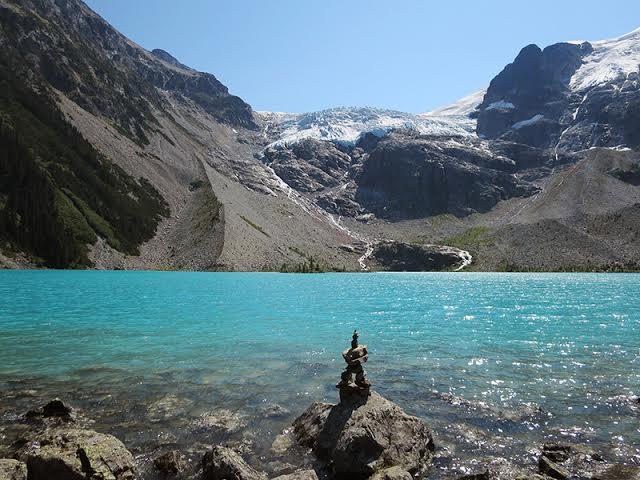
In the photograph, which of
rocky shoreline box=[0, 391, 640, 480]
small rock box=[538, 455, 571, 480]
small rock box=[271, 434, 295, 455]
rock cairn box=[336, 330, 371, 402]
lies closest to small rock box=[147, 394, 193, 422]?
rocky shoreline box=[0, 391, 640, 480]

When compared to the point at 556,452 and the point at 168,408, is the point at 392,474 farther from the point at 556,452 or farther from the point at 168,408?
the point at 168,408

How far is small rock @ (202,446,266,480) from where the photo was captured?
1287cm

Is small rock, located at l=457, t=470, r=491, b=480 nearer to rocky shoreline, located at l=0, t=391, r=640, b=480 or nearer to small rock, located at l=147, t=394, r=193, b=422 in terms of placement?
rocky shoreline, located at l=0, t=391, r=640, b=480

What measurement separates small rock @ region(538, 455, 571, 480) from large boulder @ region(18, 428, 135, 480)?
12.0m

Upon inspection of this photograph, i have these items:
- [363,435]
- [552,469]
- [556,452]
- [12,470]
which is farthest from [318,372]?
[12,470]

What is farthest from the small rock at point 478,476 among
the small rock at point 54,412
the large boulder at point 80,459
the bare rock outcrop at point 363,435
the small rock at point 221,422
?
the small rock at point 54,412

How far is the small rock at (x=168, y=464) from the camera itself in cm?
1400

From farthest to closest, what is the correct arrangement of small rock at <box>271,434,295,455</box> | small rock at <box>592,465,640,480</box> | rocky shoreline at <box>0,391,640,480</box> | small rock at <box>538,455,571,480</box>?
1. small rock at <box>271,434,295,455</box>
2. small rock at <box>538,455,571,480</box>
3. small rock at <box>592,465,640,480</box>
4. rocky shoreline at <box>0,391,640,480</box>

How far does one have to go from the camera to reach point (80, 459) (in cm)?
1212

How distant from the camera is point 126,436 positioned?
53.8 ft

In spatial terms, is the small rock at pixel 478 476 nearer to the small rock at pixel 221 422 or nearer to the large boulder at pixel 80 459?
the small rock at pixel 221 422

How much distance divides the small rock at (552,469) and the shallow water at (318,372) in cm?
103

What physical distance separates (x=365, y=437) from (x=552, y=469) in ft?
18.3

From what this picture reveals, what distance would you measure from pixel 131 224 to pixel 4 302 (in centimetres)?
13091
